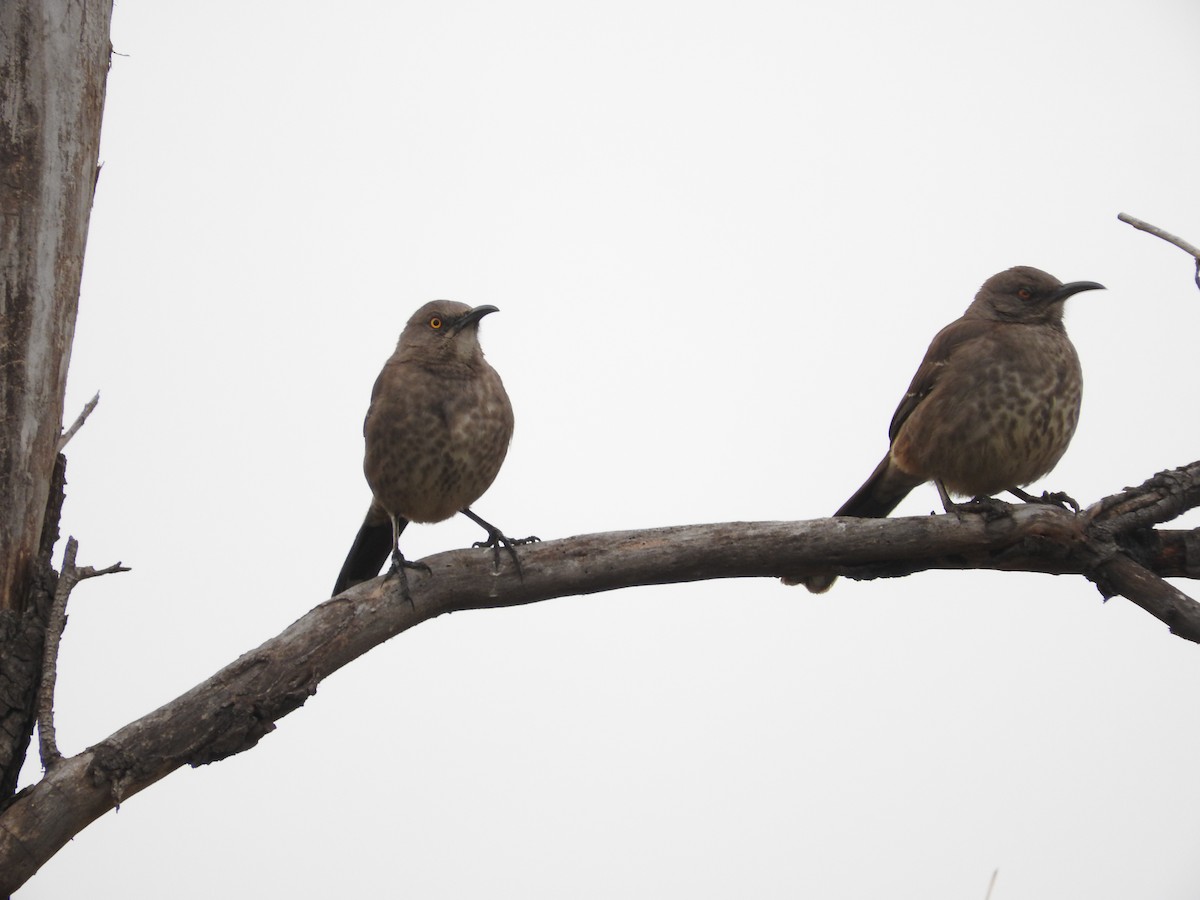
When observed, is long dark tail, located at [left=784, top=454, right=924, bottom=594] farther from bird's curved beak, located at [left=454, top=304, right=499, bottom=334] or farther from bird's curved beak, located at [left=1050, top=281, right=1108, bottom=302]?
bird's curved beak, located at [left=454, top=304, right=499, bottom=334]

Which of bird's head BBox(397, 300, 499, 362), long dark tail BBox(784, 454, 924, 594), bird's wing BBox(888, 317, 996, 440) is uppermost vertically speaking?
bird's head BBox(397, 300, 499, 362)

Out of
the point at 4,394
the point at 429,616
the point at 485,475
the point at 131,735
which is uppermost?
the point at 485,475

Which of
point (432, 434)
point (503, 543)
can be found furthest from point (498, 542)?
point (432, 434)

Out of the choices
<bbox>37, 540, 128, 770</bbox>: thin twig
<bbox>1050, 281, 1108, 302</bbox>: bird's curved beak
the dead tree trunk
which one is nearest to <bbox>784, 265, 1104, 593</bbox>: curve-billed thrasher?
<bbox>1050, 281, 1108, 302</bbox>: bird's curved beak

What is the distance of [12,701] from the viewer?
3.48 meters

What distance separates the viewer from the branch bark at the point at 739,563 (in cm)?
369

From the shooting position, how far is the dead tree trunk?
367 centimetres

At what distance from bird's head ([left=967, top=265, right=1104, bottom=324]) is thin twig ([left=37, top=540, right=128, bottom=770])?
13.3 feet

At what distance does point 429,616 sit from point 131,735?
3.54 ft

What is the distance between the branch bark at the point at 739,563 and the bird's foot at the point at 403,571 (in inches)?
0.7

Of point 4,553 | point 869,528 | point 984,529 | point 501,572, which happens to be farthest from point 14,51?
point 984,529

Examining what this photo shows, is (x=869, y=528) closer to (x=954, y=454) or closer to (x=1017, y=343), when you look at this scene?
(x=954, y=454)

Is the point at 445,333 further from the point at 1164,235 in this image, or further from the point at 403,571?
the point at 1164,235

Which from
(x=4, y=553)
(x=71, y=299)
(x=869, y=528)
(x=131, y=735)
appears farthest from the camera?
(x=869, y=528)
